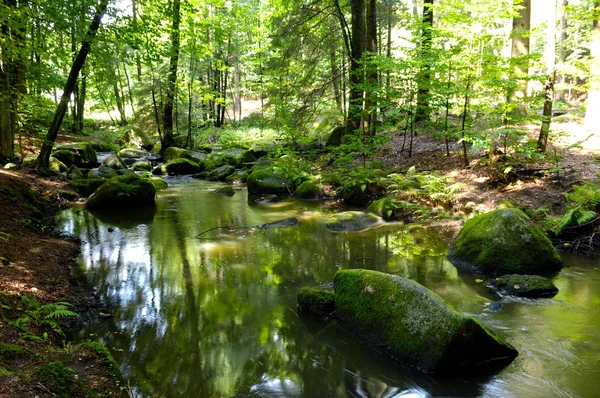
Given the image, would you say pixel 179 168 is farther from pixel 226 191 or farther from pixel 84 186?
pixel 84 186

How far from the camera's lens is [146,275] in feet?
21.7

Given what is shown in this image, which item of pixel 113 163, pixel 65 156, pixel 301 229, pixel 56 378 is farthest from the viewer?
pixel 113 163

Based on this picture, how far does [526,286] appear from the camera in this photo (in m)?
5.62

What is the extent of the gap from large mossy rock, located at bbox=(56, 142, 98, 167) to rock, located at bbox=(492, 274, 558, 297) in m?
16.9

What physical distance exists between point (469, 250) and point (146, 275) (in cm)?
567

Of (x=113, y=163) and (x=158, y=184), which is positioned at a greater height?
(x=113, y=163)

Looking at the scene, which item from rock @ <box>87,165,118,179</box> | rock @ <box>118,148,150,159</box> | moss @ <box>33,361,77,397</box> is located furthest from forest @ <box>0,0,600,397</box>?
rock @ <box>118,148,150,159</box>

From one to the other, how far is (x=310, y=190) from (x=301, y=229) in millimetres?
4063

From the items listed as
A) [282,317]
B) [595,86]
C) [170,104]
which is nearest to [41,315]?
[282,317]

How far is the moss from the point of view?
108 inches

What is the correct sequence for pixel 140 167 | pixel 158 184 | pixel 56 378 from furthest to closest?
1. pixel 140 167
2. pixel 158 184
3. pixel 56 378

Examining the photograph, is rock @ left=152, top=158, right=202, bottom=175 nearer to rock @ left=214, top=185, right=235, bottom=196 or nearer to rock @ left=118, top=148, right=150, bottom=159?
rock @ left=118, top=148, right=150, bottom=159

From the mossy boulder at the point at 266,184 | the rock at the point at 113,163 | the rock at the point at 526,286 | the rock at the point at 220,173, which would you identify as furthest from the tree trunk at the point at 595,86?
the rock at the point at 113,163

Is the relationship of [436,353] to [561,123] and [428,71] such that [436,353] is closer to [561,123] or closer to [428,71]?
[428,71]
